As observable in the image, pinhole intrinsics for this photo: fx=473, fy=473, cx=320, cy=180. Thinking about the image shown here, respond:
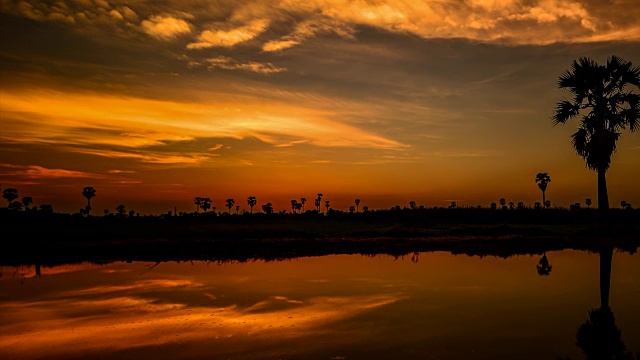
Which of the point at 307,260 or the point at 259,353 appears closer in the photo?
the point at 259,353

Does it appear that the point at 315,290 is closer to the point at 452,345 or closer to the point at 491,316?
the point at 491,316

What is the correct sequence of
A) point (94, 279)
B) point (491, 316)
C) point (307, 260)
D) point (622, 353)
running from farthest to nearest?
point (307, 260)
point (94, 279)
point (491, 316)
point (622, 353)

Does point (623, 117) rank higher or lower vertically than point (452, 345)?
higher

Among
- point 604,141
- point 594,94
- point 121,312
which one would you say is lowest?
point 121,312

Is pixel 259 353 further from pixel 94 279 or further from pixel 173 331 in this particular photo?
pixel 94 279

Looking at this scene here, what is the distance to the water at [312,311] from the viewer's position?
25.8ft

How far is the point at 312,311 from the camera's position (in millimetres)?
10703

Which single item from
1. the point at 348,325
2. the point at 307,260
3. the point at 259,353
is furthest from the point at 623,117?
the point at 259,353

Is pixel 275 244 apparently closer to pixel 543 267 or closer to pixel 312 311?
pixel 543 267

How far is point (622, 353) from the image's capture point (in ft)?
23.9

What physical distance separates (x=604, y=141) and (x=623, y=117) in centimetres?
243

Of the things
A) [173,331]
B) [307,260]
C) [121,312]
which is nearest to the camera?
[173,331]

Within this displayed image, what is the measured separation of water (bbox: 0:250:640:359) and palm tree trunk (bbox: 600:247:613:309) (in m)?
0.20

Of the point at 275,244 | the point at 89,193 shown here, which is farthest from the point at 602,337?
the point at 89,193
